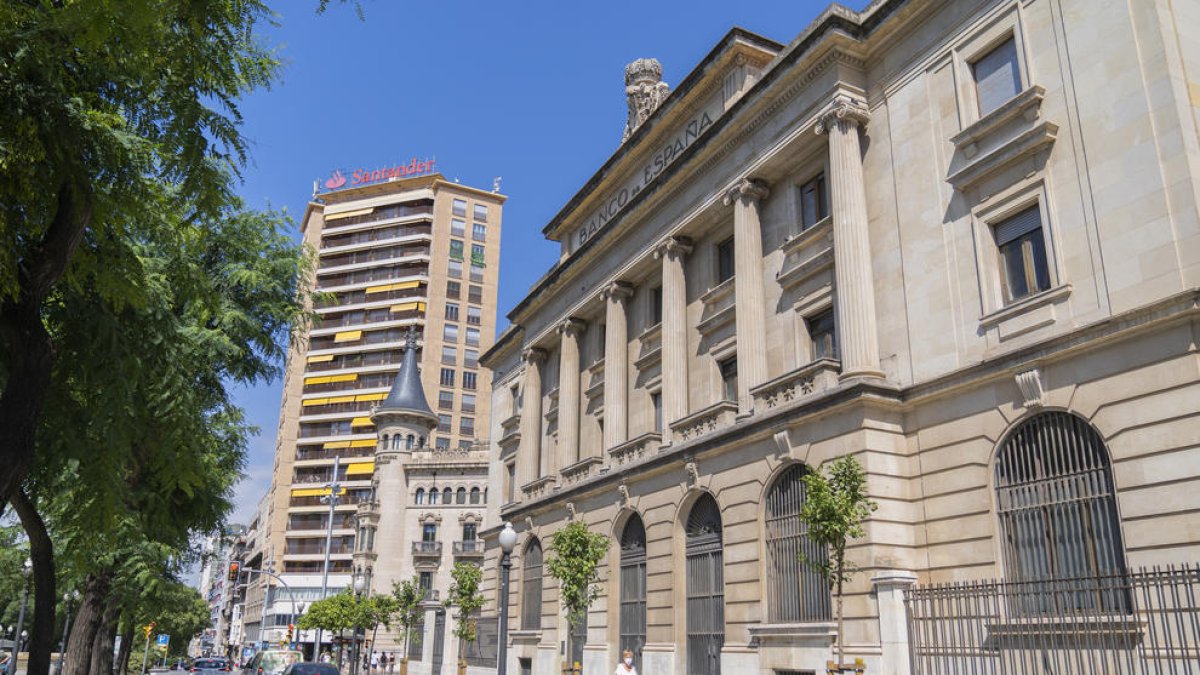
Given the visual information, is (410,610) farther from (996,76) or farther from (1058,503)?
(996,76)

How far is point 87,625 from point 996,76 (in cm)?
2397

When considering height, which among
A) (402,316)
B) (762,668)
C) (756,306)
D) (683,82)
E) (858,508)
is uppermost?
(402,316)

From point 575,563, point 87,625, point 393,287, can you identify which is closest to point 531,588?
point 575,563

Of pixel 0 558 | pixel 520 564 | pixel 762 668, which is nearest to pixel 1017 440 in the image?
pixel 762 668

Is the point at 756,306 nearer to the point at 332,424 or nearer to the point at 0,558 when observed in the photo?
the point at 0,558

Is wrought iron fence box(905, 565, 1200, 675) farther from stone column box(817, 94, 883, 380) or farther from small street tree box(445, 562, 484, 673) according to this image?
small street tree box(445, 562, 484, 673)

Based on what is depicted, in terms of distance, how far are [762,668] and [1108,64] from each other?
575 inches

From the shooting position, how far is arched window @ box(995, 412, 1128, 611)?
1573 centimetres

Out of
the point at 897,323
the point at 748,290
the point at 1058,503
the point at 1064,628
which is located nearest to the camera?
the point at 1064,628

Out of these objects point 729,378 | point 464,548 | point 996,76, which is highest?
point 996,76

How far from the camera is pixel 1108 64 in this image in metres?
17.1

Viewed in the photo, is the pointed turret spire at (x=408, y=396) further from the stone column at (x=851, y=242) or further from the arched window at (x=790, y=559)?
the stone column at (x=851, y=242)

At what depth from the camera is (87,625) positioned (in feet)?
71.5

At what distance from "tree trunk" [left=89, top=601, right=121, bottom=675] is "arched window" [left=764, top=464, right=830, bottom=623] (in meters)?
16.7
